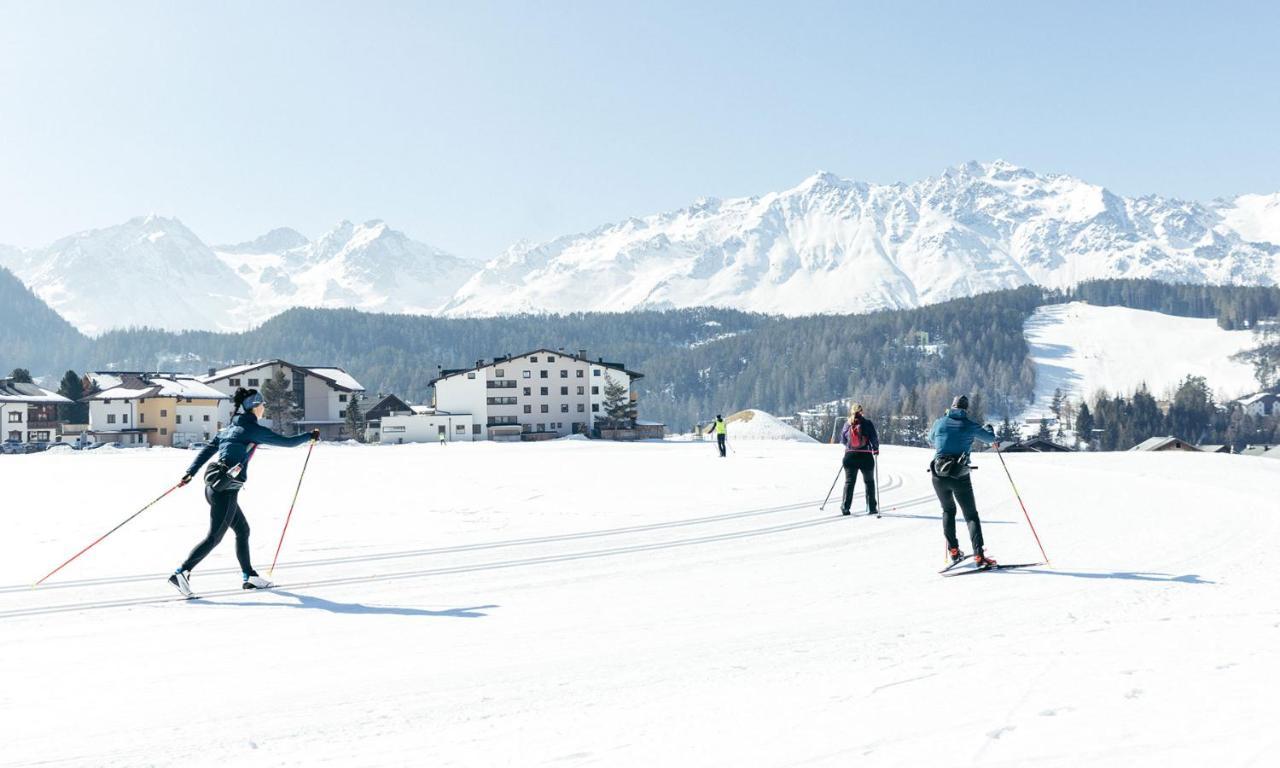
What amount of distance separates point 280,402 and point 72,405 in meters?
25.1

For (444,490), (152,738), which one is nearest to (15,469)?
(444,490)

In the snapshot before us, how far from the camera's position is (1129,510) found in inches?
607

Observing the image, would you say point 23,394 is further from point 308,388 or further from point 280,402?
point 308,388

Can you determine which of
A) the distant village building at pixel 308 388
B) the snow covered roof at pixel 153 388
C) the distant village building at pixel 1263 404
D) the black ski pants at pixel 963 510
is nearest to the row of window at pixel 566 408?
the distant village building at pixel 308 388

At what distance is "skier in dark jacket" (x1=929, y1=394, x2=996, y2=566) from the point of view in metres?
10.1

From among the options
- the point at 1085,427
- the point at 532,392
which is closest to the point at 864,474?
the point at 532,392

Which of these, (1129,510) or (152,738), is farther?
(1129,510)

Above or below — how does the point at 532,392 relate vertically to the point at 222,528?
above

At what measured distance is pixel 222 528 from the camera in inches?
370

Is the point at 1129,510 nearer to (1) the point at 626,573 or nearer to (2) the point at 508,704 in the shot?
(1) the point at 626,573

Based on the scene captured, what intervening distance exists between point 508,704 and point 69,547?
406 inches

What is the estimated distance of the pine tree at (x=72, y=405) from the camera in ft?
303

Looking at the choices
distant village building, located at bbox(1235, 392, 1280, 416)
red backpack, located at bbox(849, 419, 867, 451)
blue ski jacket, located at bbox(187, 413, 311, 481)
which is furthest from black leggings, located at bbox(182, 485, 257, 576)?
distant village building, located at bbox(1235, 392, 1280, 416)

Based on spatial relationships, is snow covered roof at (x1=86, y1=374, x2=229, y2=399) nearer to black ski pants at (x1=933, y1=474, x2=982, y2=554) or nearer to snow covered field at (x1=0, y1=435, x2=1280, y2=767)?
snow covered field at (x1=0, y1=435, x2=1280, y2=767)
